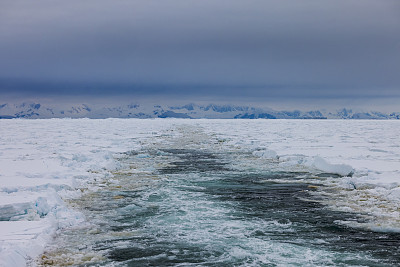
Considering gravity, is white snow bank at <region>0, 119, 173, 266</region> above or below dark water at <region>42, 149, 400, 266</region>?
above

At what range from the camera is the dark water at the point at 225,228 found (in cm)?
614

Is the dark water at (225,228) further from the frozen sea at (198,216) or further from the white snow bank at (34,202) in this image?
the white snow bank at (34,202)

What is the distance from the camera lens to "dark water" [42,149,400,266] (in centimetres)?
614

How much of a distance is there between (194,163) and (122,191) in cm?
677

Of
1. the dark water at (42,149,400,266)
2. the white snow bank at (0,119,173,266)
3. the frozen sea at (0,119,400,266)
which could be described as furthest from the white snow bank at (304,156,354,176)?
the white snow bank at (0,119,173,266)

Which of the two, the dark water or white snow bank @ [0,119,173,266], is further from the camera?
the dark water

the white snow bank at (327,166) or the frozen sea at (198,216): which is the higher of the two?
the white snow bank at (327,166)

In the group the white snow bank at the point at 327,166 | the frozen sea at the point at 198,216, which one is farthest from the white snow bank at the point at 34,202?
the white snow bank at the point at 327,166

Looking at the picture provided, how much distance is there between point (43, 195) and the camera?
8.79m

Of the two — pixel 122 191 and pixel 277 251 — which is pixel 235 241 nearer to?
pixel 277 251

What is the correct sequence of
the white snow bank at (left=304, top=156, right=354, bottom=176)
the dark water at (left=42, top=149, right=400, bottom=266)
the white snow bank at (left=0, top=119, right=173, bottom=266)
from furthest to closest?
the white snow bank at (left=304, top=156, right=354, bottom=176), the dark water at (left=42, top=149, right=400, bottom=266), the white snow bank at (left=0, top=119, right=173, bottom=266)

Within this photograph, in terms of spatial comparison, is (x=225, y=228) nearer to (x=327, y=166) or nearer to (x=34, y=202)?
(x=34, y=202)

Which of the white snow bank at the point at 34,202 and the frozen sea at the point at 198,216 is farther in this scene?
the frozen sea at the point at 198,216

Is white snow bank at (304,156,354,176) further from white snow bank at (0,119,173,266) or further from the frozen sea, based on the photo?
white snow bank at (0,119,173,266)
